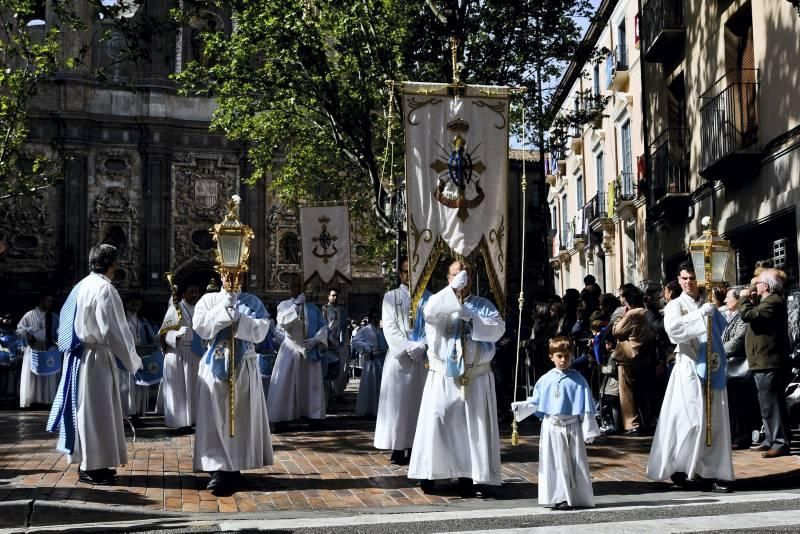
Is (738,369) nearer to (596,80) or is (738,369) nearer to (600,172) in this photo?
(600,172)

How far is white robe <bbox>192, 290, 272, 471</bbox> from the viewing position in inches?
298

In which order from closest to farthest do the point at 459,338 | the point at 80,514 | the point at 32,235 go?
the point at 80,514 → the point at 459,338 → the point at 32,235

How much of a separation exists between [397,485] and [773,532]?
131 inches

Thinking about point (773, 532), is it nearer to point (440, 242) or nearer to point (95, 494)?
point (440, 242)

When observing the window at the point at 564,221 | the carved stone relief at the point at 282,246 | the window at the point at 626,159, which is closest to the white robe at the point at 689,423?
the window at the point at 626,159

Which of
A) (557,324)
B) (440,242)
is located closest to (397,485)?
(440,242)

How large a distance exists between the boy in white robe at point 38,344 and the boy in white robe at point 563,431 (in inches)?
454

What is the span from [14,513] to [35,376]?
1097cm

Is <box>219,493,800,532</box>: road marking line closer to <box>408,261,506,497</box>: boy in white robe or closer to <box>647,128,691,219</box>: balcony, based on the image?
<box>408,261,506,497</box>: boy in white robe

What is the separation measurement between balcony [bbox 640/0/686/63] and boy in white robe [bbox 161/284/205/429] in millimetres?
10756

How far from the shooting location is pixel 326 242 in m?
15.8

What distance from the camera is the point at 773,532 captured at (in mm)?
5621

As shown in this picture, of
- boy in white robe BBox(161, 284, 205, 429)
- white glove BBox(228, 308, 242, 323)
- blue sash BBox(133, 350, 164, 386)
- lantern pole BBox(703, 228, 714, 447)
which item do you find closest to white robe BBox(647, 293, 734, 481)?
lantern pole BBox(703, 228, 714, 447)

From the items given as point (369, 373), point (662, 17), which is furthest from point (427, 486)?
point (662, 17)
